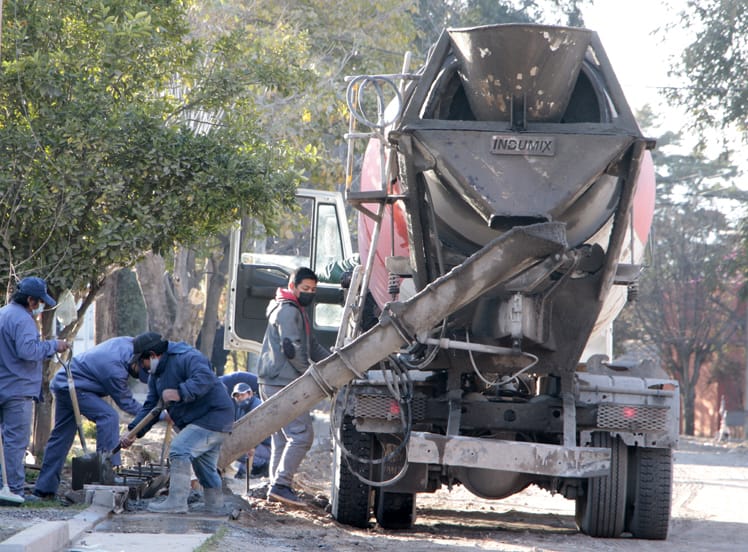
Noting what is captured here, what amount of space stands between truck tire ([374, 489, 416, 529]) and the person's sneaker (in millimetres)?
759

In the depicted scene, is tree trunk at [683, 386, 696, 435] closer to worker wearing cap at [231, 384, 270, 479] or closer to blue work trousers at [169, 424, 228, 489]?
worker wearing cap at [231, 384, 270, 479]

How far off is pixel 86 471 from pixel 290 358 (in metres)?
1.73

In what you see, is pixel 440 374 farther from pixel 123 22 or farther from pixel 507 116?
pixel 123 22

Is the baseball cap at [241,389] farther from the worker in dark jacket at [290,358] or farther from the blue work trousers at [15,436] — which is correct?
the blue work trousers at [15,436]

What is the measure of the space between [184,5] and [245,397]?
3917 millimetres

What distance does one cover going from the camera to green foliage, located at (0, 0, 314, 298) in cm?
1052

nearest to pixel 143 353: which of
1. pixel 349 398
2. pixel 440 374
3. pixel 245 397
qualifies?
pixel 349 398

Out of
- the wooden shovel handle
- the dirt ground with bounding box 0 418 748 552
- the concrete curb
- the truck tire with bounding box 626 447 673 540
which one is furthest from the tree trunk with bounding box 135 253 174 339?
the truck tire with bounding box 626 447 673 540

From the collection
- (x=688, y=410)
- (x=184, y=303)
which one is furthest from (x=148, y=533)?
(x=688, y=410)

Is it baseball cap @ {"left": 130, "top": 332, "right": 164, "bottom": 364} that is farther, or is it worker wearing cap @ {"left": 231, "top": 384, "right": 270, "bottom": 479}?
worker wearing cap @ {"left": 231, "top": 384, "right": 270, "bottom": 479}

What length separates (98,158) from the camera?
10.6 m

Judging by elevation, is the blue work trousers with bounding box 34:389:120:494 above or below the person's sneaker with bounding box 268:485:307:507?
above

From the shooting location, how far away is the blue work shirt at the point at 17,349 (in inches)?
348

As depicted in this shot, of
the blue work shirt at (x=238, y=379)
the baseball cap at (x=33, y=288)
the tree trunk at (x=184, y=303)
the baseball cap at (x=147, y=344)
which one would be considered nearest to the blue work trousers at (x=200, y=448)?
the baseball cap at (x=147, y=344)
